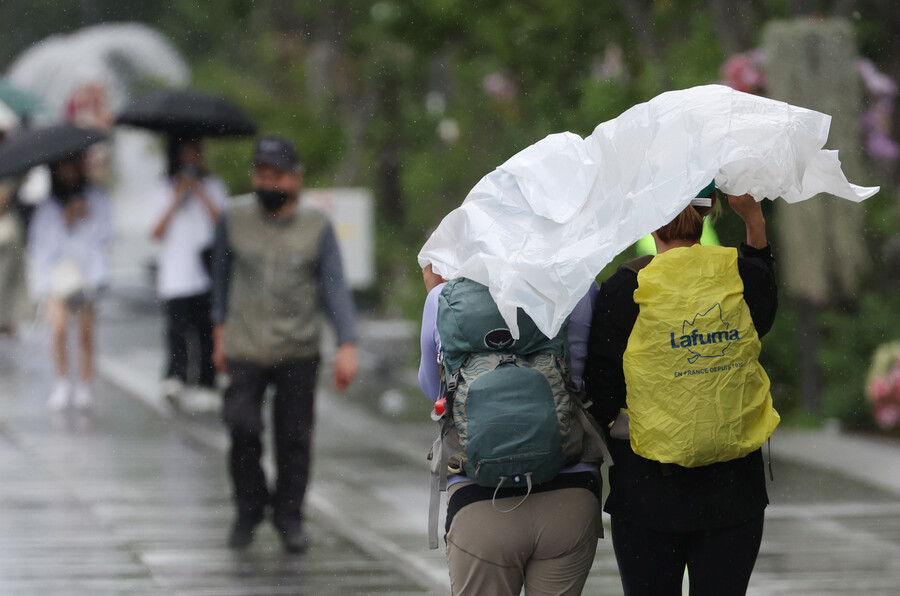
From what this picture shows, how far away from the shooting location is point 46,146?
488 inches

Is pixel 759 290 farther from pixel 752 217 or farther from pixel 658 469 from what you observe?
pixel 658 469

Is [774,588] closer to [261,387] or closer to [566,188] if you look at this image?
[261,387]

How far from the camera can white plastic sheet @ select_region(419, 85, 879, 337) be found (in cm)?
424

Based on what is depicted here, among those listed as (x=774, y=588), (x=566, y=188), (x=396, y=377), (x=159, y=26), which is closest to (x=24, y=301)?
(x=396, y=377)

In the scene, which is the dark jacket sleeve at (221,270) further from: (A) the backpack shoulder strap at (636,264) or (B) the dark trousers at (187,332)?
(B) the dark trousers at (187,332)

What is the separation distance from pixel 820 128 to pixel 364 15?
15.3m

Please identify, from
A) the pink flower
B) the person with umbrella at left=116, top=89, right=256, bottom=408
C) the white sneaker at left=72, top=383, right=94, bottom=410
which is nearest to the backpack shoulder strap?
the pink flower

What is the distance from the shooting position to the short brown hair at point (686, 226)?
4285mm

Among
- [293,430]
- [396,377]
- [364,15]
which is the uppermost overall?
[364,15]

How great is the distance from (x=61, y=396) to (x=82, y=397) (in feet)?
0.57

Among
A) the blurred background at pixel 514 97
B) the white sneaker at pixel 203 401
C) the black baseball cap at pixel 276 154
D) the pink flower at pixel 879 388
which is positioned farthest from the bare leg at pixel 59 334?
the pink flower at pixel 879 388

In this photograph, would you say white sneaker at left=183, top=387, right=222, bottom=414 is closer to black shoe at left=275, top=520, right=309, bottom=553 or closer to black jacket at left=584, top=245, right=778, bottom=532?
black shoe at left=275, top=520, right=309, bottom=553

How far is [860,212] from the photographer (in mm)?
11438

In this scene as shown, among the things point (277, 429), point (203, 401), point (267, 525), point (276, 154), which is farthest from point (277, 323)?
point (203, 401)
